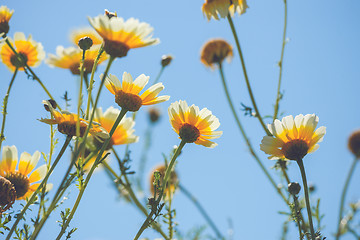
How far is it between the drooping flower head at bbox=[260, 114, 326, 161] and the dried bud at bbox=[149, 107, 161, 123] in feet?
9.67

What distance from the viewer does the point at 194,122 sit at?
113cm

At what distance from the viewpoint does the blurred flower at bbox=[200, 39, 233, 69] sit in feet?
8.30

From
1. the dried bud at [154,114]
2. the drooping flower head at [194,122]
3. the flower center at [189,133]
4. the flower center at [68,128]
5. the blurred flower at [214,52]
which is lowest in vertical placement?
the flower center at [68,128]

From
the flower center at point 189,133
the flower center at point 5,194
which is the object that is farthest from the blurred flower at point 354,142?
the flower center at point 5,194

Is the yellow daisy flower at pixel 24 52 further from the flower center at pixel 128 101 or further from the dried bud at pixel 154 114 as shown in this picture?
the dried bud at pixel 154 114

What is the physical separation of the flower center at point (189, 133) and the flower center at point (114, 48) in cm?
32

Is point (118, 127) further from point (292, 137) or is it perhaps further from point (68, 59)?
point (292, 137)

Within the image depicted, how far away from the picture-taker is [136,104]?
1041mm

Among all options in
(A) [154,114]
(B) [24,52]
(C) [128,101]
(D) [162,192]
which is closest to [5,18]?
(B) [24,52]

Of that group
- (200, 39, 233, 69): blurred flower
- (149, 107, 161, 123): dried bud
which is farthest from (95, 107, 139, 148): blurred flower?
(149, 107, 161, 123): dried bud

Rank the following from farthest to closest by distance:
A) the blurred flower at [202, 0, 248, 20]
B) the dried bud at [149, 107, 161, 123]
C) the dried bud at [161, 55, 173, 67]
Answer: the dried bud at [149, 107, 161, 123] < the dried bud at [161, 55, 173, 67] < the blurred flower at [202, 0, 248, 20]

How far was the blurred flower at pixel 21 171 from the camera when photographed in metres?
1.13

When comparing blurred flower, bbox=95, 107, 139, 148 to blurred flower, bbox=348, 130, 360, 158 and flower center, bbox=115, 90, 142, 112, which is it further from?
blurred flower, bbox=348, 130, 360, 158

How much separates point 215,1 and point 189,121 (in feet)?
2.80
